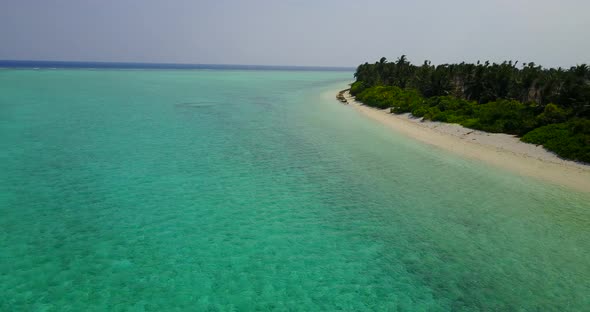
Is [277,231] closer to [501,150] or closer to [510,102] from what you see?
[501,150]

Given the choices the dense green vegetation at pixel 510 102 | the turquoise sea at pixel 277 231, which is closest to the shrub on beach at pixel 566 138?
the dense green vegetation at pixel 510 102

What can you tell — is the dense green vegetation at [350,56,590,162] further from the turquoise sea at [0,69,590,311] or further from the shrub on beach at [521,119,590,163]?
the turquoise sea at [0,69,590,311]

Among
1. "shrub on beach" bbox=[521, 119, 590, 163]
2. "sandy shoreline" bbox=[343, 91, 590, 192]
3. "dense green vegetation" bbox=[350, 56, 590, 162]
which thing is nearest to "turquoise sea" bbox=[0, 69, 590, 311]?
"sandy shoreline" bbox=[343, 91, 590, 192]

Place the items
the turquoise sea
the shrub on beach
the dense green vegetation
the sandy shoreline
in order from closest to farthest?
the turquoise sea < the sandy shoreline < the shrub on beach < the dense green vegetation

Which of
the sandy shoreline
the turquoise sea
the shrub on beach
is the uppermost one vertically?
the shrub on beach

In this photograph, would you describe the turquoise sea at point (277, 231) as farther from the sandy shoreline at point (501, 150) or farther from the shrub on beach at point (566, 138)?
the shrub on beach at point (566, 138)

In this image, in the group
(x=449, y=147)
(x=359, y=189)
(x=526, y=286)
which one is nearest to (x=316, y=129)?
(x=449, y=147)

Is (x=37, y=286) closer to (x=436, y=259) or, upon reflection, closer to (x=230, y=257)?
(x=230, y=257)

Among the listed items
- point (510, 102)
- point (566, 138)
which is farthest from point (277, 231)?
point (510, 102)
